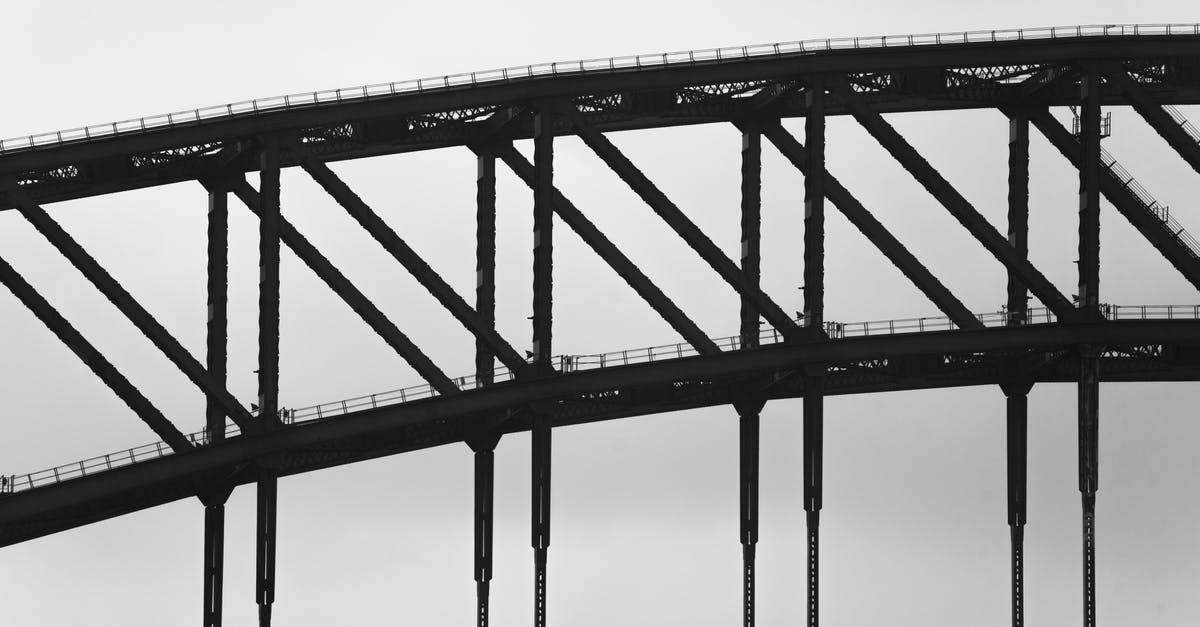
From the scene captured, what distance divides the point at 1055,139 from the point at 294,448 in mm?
30669

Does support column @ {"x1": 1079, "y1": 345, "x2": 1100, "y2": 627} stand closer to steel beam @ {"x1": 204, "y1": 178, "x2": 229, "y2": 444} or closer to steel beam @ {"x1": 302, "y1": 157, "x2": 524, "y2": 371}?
steel beam @ {"x1": 302, "y1": 157, "x2": 524, "y2": 371}

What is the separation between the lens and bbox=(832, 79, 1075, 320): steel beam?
88000 mm

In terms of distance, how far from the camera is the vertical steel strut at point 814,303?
284 ft

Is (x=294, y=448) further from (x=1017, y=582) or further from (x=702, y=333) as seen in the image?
(x=1017, y=582)

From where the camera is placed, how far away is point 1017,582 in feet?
299

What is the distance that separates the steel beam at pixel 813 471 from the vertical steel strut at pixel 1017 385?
868 centimetres

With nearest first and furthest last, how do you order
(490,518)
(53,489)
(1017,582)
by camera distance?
1. (53,489)
2. (490,518)
3. (1017,582)

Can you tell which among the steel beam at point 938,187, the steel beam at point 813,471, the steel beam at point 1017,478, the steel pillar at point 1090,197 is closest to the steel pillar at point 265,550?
the steel beam at point 813,471

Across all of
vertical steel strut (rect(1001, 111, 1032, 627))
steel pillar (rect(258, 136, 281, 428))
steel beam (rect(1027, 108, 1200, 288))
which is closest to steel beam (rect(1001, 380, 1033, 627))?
vertical steel strut (rect(1001, 111, 1032, 627))

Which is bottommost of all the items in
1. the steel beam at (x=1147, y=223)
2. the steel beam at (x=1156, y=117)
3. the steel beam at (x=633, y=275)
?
the steel beam at (x=633, y=275)

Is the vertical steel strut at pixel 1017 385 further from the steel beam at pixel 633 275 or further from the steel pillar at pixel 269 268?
the steel pillar at pixel 269 268

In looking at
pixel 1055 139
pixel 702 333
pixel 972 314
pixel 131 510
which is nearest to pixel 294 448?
pixel 131 510

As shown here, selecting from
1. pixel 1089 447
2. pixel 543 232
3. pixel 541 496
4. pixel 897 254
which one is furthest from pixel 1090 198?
pixel 541 496

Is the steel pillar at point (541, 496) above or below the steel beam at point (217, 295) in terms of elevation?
below
